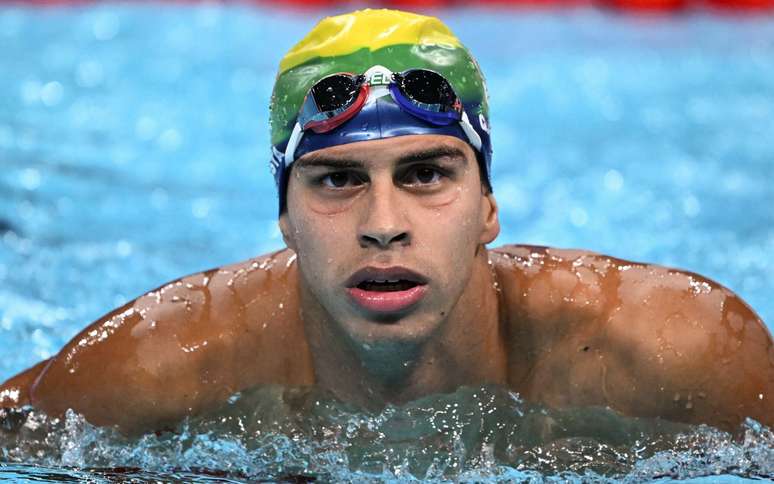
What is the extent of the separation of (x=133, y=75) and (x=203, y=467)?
193 inches

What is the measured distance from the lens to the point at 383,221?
2.29m

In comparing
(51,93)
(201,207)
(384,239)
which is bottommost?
(384,239)

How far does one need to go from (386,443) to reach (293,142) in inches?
27.2

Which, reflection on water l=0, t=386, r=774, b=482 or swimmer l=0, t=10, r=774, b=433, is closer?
swimmer l=0, t=10, r=774, b=433

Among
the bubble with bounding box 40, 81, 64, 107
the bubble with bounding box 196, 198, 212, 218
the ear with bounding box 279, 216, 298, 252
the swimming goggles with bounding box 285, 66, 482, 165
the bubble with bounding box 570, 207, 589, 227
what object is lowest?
the ear with bounding box 279, 216, 298, 252

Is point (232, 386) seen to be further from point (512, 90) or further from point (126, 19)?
point (126, 19)

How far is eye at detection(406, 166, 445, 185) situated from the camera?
2.40 m

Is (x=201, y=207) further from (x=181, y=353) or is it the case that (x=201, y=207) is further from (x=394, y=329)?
(x=394, y=329)

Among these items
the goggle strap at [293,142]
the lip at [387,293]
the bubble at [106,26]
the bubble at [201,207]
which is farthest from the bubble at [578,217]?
the bubble at [106,26]

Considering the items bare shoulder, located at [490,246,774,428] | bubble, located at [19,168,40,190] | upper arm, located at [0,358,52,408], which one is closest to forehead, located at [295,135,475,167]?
bare shoulder, located at [490,246,774,428]

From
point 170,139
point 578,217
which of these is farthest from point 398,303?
point 170,139

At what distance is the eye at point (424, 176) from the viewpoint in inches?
94.6

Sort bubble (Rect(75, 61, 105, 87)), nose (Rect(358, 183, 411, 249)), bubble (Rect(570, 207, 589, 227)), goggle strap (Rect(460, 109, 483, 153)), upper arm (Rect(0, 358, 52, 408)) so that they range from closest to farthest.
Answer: nose (Rect(358, 183, 411, 249)) → goggle strap (Rect(460, 109, 483, 153)) → upper arm (Rect(0, 358, 52, 408)) → bubble (Rect(570, 207, 589, 227)) → bubble (Rect(75, 61, 105, 87))

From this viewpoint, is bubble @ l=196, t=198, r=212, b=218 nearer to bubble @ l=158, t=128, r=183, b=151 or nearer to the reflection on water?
bubble @ l=158, t=128, r=183, b=151
